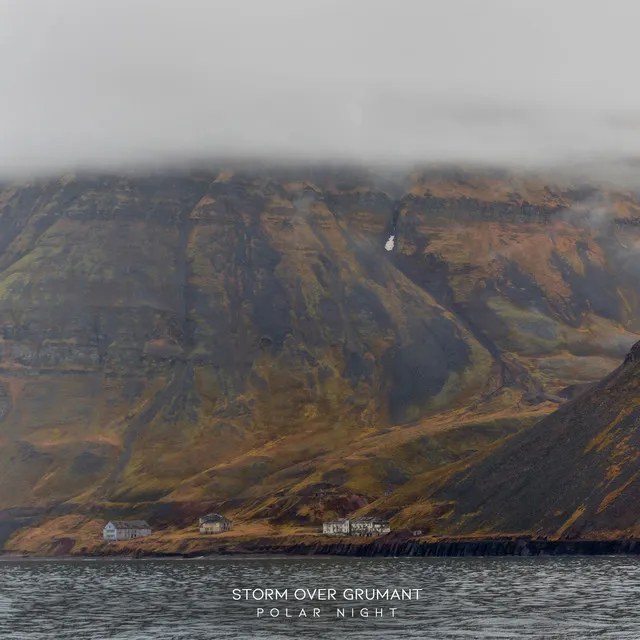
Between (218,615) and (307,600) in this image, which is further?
(307,600)

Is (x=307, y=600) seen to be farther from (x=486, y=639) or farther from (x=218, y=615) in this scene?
(x=486, y=639)

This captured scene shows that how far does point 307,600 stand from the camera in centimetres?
18988

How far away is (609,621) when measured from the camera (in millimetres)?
156750

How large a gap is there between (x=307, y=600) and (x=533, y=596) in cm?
2941

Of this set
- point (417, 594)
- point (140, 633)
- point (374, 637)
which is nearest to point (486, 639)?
point (374, 637)

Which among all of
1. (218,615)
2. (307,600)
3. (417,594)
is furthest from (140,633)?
(417,594)

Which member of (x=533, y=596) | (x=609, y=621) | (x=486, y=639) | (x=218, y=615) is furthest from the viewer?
(x=533, y=596)

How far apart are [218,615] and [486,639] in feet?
137

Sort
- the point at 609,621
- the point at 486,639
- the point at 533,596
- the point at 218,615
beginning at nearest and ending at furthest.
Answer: the point at 486,639, the point at 609,621, the point at 218,615, the point at 533,596

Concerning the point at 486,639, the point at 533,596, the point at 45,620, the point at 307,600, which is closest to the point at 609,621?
the point at 486,639

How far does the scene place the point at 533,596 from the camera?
18762 centimetres

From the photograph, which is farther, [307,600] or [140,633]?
[307,600]

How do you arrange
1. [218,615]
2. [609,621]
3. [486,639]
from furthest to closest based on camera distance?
[218,615], [609,621], [486,639]

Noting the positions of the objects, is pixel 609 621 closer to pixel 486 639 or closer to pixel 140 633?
pixel 486 639
